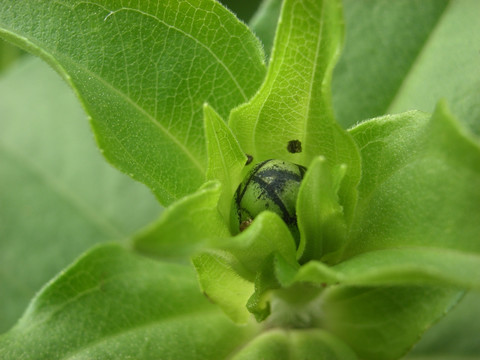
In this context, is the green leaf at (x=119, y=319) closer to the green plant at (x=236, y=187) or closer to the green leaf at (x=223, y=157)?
the green plant at (x=236, y=187)

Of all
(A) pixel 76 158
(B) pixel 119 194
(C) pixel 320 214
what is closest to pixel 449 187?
(C) pixel 320 214

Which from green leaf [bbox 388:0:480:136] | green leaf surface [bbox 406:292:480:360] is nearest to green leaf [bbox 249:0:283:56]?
green leaf [bbox 388:0:480:136]

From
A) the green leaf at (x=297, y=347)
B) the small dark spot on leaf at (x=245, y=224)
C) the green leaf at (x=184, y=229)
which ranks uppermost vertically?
the green leaf at (x=184, y=229)

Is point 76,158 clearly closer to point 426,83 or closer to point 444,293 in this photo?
point 426,83

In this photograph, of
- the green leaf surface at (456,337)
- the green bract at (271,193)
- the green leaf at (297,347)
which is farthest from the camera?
the green leaf surface at (456,337)

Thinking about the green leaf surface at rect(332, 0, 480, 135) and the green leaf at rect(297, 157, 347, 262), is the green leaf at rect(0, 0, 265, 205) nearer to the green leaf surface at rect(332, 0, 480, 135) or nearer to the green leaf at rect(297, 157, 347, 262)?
the green leaf at rect(297, 157, 347, 262)

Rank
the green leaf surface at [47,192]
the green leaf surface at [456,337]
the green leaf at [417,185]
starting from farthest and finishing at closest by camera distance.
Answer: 1. the green leaf surface at [47,192]
2. the green leaf surface at [456,337]
3. the green leaf at [417,185]

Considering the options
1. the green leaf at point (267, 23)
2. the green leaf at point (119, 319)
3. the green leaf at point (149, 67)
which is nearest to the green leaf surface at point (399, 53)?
the green leaf at point (267, 23)
